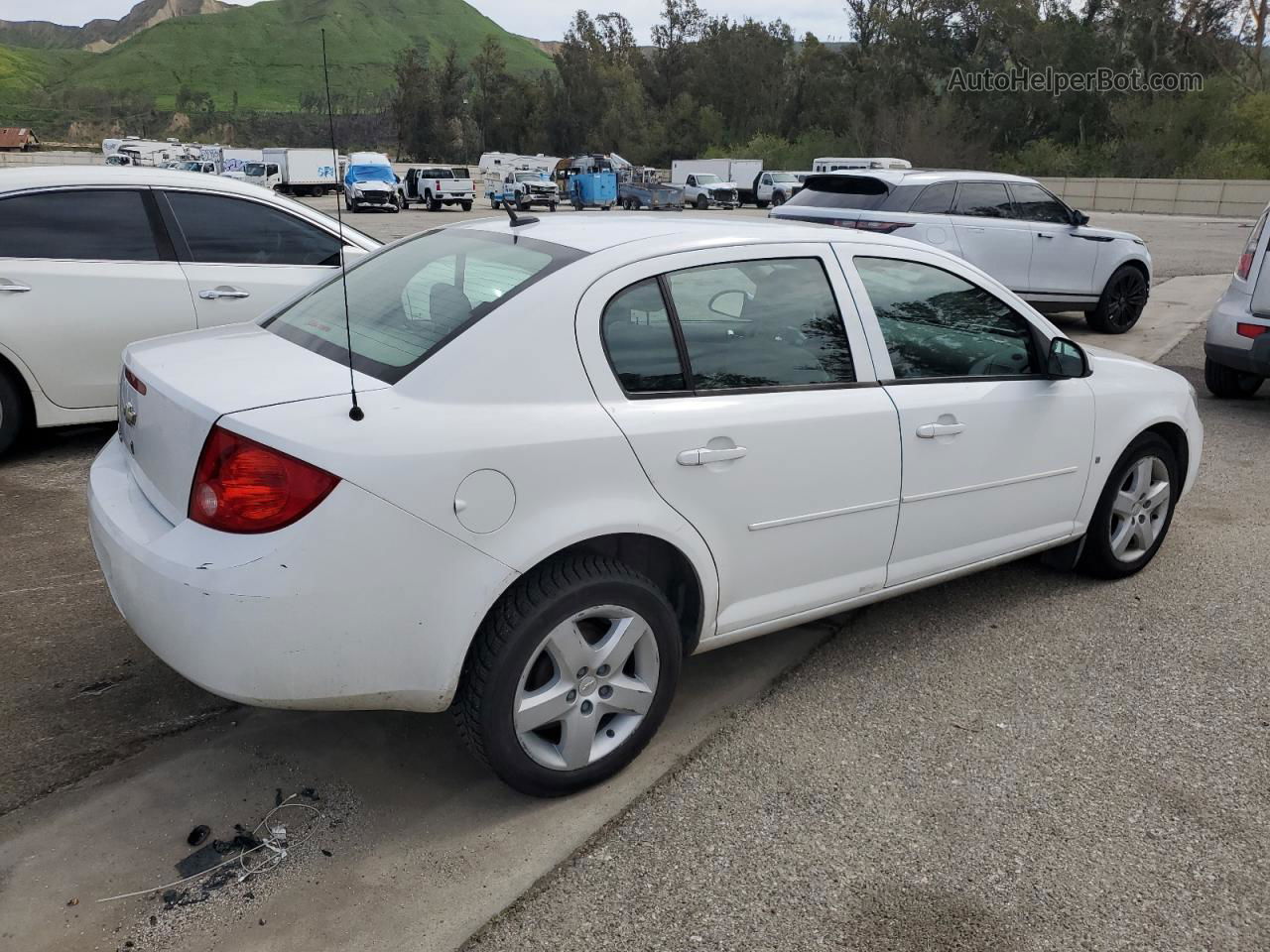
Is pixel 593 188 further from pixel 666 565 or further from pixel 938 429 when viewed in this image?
pixel 666 565

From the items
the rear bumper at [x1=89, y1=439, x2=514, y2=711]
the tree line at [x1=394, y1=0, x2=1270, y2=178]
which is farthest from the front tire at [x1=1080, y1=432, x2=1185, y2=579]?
the tree line at [x1=394, y1=0, x2=1270, y2=178]

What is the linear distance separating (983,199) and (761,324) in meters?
8.42

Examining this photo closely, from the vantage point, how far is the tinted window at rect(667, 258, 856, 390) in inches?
120

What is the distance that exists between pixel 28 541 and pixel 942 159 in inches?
2652

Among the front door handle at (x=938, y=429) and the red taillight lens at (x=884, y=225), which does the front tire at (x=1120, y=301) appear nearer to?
the red taillight lens at (x=884, y=225)

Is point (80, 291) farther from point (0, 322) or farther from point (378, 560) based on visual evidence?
point (378, 560)

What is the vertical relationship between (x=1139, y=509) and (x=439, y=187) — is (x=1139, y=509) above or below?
below

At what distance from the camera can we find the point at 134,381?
3096 mm

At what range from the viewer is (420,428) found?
252 cm

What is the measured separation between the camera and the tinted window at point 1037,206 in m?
10.9

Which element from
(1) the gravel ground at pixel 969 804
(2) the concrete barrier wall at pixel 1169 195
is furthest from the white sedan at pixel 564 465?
(2) the concrete barrier wall at pixel 1169 195

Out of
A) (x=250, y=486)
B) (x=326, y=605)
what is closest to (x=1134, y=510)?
(x=326, y=605)

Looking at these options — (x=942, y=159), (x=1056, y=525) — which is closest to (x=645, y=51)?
(x=942, y=159)

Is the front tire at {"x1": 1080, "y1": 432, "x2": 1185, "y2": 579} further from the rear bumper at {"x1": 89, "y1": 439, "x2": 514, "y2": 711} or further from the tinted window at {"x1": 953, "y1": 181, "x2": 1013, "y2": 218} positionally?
the tinted window at {"x1": 953, "y1": 181, "x2": 1013, "y2": 218}
